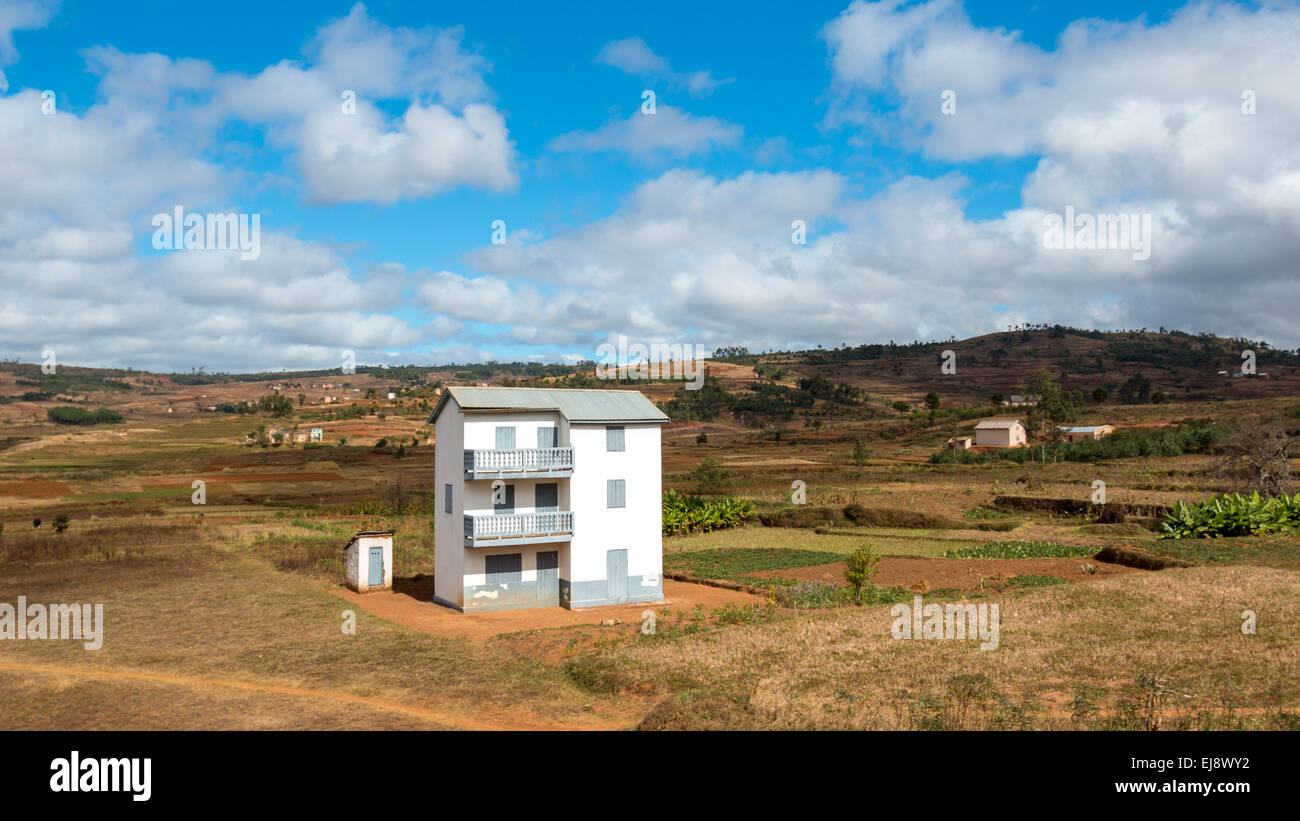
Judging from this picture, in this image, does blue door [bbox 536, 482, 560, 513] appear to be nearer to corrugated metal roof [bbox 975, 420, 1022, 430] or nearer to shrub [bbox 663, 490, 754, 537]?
shrub [bbox 663, 490, 754, 537]

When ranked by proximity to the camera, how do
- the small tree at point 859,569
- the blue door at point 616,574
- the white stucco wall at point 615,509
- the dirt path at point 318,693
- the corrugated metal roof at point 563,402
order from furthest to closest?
the blue door at point 616,574
the white stucco wall at point 615,509
the corrugated metal roof at point 563,402
the small tree at point 859,569
the dirt path at point 318,693

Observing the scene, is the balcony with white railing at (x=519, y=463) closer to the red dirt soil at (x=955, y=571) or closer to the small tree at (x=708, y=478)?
the red dirt soil at (x=955, y=571)

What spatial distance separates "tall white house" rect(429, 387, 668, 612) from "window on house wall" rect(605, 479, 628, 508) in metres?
0.04

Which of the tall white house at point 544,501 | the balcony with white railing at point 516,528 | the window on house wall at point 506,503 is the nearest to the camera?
the balcony with white railing at point 516,528

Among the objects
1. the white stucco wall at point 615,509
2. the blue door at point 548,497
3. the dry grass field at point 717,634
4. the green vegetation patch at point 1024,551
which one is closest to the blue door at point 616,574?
the white stucco wall at point 615,509

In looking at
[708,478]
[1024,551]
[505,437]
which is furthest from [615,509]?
[708,478]

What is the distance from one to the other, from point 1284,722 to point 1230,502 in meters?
31.6

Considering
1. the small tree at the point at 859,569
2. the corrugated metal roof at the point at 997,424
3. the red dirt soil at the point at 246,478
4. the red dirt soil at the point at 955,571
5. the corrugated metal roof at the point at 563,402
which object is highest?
the corrugated metal roof at the point at 563,402

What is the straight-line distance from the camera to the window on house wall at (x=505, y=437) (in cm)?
3198

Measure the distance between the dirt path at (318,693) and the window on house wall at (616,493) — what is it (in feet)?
47.1
